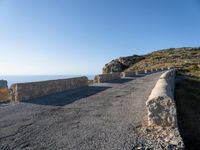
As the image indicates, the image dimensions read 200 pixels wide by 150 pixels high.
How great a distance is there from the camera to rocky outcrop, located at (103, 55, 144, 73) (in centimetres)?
8303

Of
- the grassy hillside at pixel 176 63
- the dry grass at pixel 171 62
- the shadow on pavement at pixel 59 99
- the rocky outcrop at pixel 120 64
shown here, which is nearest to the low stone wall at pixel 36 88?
the shadow on pavement at pixel 59 99

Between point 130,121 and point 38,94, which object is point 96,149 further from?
point 38,94

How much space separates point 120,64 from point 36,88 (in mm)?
78072

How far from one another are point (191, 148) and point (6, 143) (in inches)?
200

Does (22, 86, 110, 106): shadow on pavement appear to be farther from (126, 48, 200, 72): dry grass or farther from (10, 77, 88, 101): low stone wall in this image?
(126, 48, 200, 72): dry grass

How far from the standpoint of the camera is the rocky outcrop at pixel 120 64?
83.0m

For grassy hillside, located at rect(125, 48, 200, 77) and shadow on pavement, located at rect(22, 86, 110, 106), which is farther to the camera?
grassy hillside, located at rect(125, 48, 200, 77)

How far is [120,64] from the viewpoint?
88.5m

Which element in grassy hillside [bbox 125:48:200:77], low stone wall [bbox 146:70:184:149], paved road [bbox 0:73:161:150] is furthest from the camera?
grassy hillside [bbox 125:48:200:77]

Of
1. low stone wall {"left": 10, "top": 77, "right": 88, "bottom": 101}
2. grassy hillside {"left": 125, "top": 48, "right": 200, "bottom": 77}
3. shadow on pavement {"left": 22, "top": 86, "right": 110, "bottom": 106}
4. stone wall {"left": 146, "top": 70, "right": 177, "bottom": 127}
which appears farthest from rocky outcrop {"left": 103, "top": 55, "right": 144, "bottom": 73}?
stone wall {"left": 146, "top": 70, "right": 177, "bottom": 127}

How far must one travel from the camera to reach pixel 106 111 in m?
7.42

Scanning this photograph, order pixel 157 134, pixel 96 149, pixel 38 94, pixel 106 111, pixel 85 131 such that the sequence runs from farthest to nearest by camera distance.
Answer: pixel 38 94, pixel 106 111, pixel 85 131, pixel 157 134, pixel 96 149

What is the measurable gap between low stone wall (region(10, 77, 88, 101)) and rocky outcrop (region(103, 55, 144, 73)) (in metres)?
66.6

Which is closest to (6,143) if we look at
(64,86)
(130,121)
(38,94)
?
(130,121)
